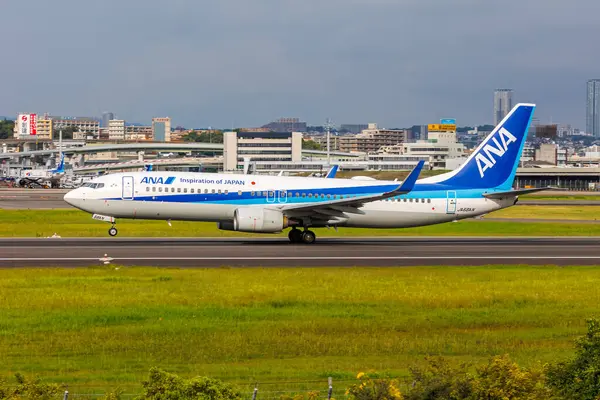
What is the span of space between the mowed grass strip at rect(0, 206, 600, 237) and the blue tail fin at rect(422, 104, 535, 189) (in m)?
7.27

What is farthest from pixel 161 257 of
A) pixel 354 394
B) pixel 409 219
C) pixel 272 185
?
pixel 354 394

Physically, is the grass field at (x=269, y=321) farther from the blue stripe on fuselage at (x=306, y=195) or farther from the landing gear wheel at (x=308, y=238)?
the landing gear wheel at (x=308, y=238)

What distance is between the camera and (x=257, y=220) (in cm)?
4478

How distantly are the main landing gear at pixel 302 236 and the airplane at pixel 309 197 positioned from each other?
4cm

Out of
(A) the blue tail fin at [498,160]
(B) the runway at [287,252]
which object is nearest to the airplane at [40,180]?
(B) the runway at [287,252]

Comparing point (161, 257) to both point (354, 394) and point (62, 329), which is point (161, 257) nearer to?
point (62, 329)

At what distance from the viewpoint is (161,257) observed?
38.7 meters

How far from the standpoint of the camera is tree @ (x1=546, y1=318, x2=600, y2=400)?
1312cm

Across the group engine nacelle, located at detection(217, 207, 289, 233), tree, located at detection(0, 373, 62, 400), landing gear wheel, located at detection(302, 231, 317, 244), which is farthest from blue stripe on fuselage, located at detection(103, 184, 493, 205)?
tree, located at detection(0, 373, 62, 400)

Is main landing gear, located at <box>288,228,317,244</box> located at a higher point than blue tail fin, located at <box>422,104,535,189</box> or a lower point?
lower

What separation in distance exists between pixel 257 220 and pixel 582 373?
32120mm

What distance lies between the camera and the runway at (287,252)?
37.4 meters

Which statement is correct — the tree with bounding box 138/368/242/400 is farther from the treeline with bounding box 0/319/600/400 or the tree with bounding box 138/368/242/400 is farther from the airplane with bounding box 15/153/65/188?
the airplane with bounding box 15/153/65/188

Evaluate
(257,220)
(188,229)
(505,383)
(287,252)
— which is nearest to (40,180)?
(188,229)
